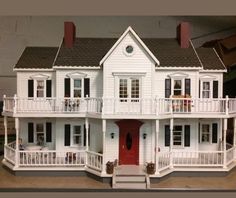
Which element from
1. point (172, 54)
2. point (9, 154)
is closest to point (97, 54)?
→ point (172, 54)

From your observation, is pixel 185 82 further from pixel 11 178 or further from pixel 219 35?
pixel 11 178

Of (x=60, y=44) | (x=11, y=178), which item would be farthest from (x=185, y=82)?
(x=11, y=178)

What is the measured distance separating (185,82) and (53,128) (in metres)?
7.46

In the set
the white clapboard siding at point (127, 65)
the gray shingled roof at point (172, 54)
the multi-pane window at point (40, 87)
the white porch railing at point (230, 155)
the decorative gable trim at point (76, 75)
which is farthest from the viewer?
the multi-pane window at point (40, 87)

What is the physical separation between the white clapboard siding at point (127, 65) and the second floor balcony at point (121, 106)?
65 centimetres

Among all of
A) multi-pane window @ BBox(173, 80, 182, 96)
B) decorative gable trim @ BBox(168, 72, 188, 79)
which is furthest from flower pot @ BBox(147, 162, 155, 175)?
decorative gable trim @ BBox(168, 72, 188, 79)

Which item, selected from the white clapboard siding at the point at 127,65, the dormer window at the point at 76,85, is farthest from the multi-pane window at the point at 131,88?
the dormer window at the point at 76,85

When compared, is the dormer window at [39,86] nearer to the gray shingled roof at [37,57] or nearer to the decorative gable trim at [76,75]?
the gray shingled roof at [37,57]

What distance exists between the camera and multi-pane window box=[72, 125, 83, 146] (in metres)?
17.9

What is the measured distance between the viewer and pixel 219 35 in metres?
17.9

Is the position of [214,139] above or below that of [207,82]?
below

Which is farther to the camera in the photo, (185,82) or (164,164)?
(185,82)

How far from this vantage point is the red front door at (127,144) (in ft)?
54.6

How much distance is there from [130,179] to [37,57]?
8.47 meters
